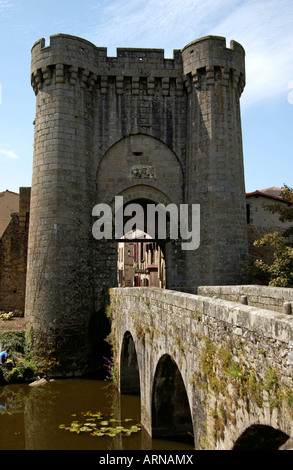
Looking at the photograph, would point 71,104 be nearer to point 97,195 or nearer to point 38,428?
point 97,195

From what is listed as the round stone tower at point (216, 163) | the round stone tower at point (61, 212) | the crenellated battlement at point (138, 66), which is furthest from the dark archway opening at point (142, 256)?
the crenellated battlement at point (138, 66)

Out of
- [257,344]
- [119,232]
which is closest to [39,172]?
[119,232]

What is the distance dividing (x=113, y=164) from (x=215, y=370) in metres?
12.8

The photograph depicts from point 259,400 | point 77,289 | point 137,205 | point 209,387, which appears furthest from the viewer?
point 137,205

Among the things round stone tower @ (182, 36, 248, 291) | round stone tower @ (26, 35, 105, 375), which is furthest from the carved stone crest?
round stone tower @ (26, 35, 105, 375)

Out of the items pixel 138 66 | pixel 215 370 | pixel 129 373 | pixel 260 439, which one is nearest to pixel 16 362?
pixel 129 373

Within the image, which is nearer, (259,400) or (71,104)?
(259,400)

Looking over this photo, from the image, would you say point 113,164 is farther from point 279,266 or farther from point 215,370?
point 215,370

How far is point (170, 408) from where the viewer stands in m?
9.51

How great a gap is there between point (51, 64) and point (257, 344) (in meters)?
14.6

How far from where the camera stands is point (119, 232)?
1706 centimetres

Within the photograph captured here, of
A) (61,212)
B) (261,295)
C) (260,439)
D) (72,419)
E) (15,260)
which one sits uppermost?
(61,212)

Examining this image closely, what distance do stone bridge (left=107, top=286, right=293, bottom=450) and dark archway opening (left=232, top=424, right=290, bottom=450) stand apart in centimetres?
1

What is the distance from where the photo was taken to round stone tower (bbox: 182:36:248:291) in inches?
642
